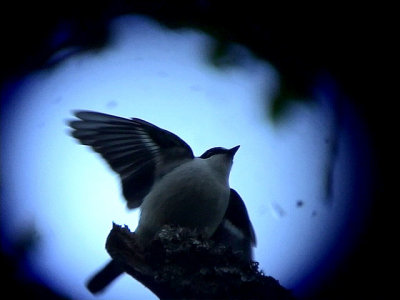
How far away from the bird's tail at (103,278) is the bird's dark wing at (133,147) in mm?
630

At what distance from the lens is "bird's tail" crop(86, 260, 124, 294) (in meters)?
3.06

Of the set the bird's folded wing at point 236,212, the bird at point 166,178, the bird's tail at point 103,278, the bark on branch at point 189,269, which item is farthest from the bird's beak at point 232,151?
the bark on branch at point 189,269

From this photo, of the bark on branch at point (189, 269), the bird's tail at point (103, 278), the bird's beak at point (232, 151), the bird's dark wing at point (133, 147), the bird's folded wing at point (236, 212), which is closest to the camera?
the bark on branch at point (189, 269)

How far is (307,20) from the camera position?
275 centimetres

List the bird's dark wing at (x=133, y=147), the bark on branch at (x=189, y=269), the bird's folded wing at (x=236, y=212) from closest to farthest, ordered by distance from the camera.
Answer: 1. the bark on branch at (x=189, y=269)
2. the bird's dark wing at (x=133, y=147)
3. the bird's folded wing at (x=236, y=212)

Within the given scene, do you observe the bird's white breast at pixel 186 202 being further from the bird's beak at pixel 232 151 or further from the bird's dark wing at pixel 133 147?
the bird's beak at pixel 232 151

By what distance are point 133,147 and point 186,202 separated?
782 millimetres

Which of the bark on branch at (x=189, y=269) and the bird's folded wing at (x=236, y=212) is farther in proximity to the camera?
the bird's folded wing at (x=236, y=212)

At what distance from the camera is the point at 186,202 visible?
411cm

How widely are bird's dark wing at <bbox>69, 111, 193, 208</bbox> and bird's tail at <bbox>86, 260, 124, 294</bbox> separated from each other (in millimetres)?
630

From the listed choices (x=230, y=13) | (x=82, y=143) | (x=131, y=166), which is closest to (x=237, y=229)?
(x=131, y=166)

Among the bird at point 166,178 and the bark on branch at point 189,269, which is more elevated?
the bird at point 166,178

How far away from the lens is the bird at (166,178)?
13.4 feet

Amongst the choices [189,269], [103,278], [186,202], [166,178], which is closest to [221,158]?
[166,178]
